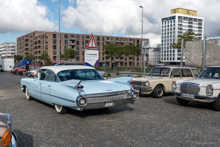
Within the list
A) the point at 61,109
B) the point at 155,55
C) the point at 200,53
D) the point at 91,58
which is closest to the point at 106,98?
the point at 61,109

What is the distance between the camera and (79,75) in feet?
23.6

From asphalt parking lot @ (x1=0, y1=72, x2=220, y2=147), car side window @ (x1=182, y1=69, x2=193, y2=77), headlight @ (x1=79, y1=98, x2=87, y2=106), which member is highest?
car side window @ (x1=182, y1=69, x2=193, y2=77)

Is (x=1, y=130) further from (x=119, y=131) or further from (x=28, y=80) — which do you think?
(x=28, y=80)

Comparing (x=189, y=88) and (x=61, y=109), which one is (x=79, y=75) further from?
(x=189, y=88)

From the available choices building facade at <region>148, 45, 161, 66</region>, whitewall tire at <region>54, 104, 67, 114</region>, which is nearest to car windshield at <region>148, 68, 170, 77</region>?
whitewall tire at <region>54, 104, 67, 114</region>

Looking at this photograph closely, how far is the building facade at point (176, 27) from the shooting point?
143 metres

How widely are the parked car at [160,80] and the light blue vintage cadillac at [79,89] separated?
309cm

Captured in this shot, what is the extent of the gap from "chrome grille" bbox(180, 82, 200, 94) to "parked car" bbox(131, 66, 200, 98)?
2112 mm

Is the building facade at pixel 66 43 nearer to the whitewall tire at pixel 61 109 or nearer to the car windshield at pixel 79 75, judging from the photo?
the car windshield at pixel 79 75

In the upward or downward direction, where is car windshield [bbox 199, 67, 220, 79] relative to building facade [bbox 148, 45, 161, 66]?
downward

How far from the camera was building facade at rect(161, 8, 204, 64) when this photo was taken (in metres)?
143

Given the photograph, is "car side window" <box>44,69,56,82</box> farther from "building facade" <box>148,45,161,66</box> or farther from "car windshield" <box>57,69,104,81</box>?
"building facade" <box>148,45,161,66</box>

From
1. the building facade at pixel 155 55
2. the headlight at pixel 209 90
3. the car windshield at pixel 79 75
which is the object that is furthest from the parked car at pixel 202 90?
the building facade at pixel 155 55

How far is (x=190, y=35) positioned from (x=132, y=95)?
3450cm
